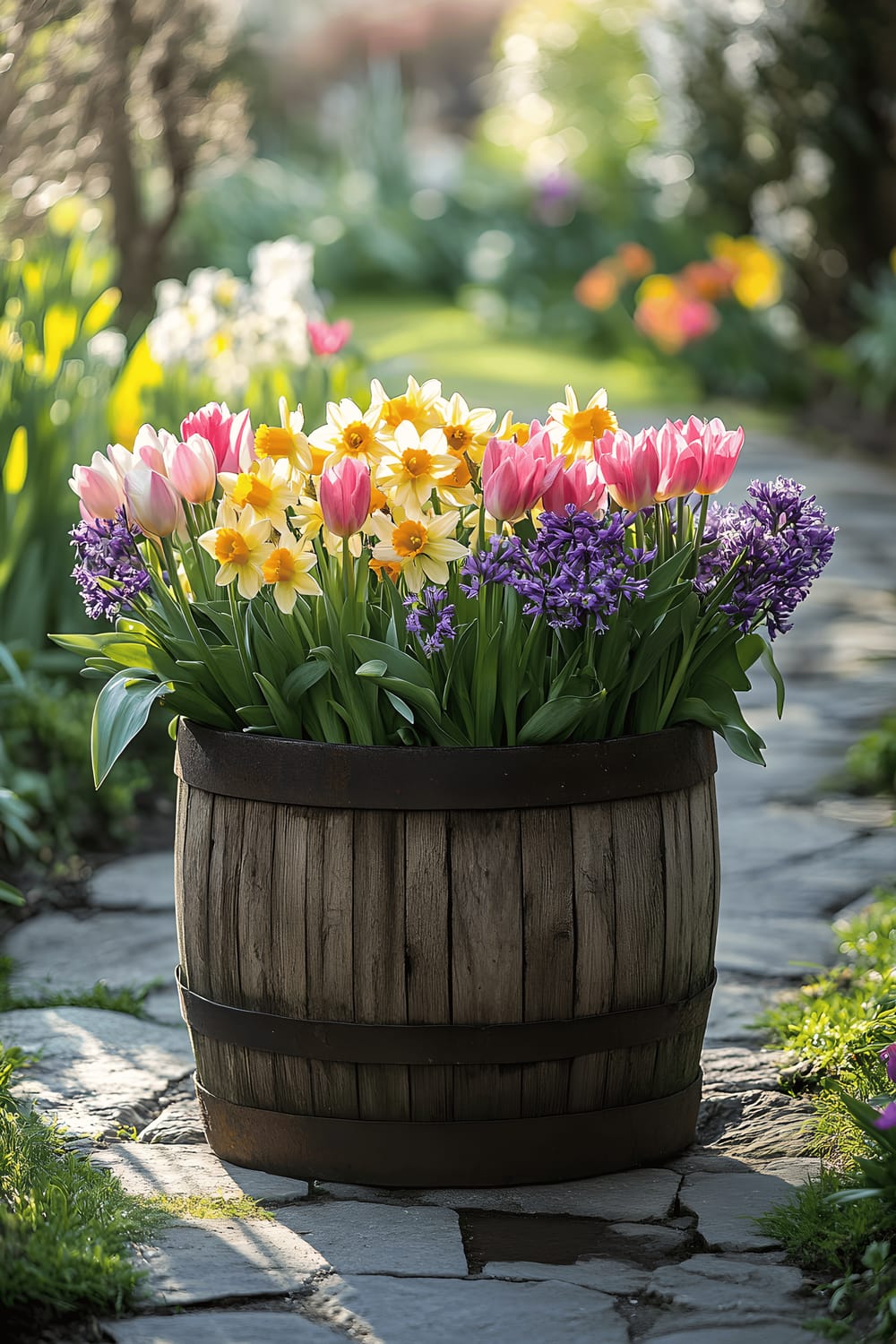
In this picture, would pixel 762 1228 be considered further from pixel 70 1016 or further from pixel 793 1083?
pixel 70 1016

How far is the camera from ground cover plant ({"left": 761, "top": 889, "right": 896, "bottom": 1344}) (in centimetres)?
174

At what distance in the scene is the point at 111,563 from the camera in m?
2.10

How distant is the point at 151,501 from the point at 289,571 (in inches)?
8.1

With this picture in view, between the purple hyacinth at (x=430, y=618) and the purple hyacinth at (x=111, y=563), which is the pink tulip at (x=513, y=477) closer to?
the purple hyacinth at (x=430, y=618)

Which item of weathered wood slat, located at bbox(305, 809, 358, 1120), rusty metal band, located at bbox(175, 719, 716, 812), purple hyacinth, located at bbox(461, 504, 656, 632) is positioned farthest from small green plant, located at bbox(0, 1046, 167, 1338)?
purple hyacinth, located at bbox(461, 504, 656, 632)

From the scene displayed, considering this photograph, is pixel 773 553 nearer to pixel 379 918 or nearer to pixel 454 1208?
pixel 379 918

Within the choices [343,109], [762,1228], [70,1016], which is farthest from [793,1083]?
[343,109]

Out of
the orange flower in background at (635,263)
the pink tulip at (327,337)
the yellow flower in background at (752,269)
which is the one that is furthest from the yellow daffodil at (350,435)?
the orange flower in background at (635,263)

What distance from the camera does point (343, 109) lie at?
3303 centimetres

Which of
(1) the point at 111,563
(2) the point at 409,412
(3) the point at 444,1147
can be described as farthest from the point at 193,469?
(3) the point at 444,1147

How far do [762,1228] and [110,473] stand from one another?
50.3 inches

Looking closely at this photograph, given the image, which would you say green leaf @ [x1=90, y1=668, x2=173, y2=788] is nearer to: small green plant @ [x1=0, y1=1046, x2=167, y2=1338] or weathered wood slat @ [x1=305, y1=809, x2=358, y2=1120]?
weathered wood slat @ [x1=305, y1=809, x2=358, y2=1120]

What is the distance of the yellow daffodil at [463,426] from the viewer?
2076 millimetres

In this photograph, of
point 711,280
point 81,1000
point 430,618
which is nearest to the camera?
point 430,618
